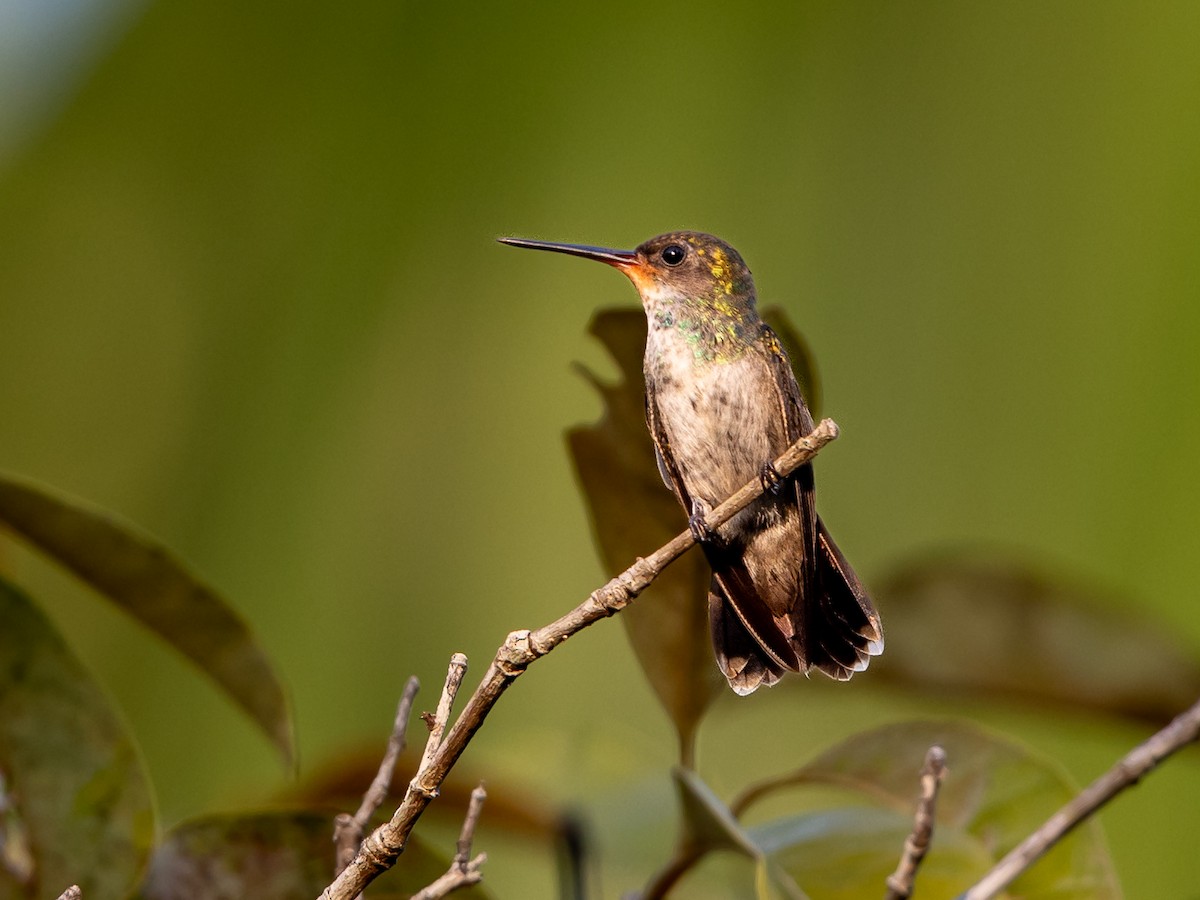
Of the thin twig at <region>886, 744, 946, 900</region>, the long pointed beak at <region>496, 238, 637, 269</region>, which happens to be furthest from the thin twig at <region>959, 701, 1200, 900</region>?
the long pointed beak at <region>496, 238, 637, 269</region>

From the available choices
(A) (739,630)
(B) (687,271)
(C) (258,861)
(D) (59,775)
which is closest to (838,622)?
(A) (739,630)

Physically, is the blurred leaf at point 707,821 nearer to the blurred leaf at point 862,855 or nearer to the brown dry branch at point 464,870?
the blurred leaf at point 862,855

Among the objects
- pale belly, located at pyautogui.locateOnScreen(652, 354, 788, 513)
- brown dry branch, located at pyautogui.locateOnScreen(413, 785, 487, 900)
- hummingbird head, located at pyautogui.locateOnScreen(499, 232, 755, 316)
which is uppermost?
hummingbird head, located at pyautogui.locateOnScreen(499, 232, 755, 316)

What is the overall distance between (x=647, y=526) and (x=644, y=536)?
0.01m

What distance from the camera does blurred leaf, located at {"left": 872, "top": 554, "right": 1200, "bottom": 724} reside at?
1809 mm

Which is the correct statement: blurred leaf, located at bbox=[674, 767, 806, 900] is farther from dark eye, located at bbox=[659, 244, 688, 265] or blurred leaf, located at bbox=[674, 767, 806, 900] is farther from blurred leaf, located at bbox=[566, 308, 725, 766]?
dark eye, located at bbox=[659, 244, 688, 265]

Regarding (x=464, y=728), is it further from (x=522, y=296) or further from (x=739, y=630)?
(x=522, y=296)

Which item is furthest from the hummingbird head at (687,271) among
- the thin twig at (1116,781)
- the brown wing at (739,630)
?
the thin twig at (1116,781)

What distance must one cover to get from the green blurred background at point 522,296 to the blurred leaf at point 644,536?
1604mm

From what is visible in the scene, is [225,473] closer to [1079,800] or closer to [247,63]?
[247,63]

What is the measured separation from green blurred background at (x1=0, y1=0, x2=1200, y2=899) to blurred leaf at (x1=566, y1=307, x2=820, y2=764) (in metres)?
1.61

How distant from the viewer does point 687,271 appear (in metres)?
1.88

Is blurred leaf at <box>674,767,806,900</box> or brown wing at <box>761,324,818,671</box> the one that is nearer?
blurred leaf at <box>674,767,806,900</box>

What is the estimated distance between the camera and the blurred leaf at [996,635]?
181cm
